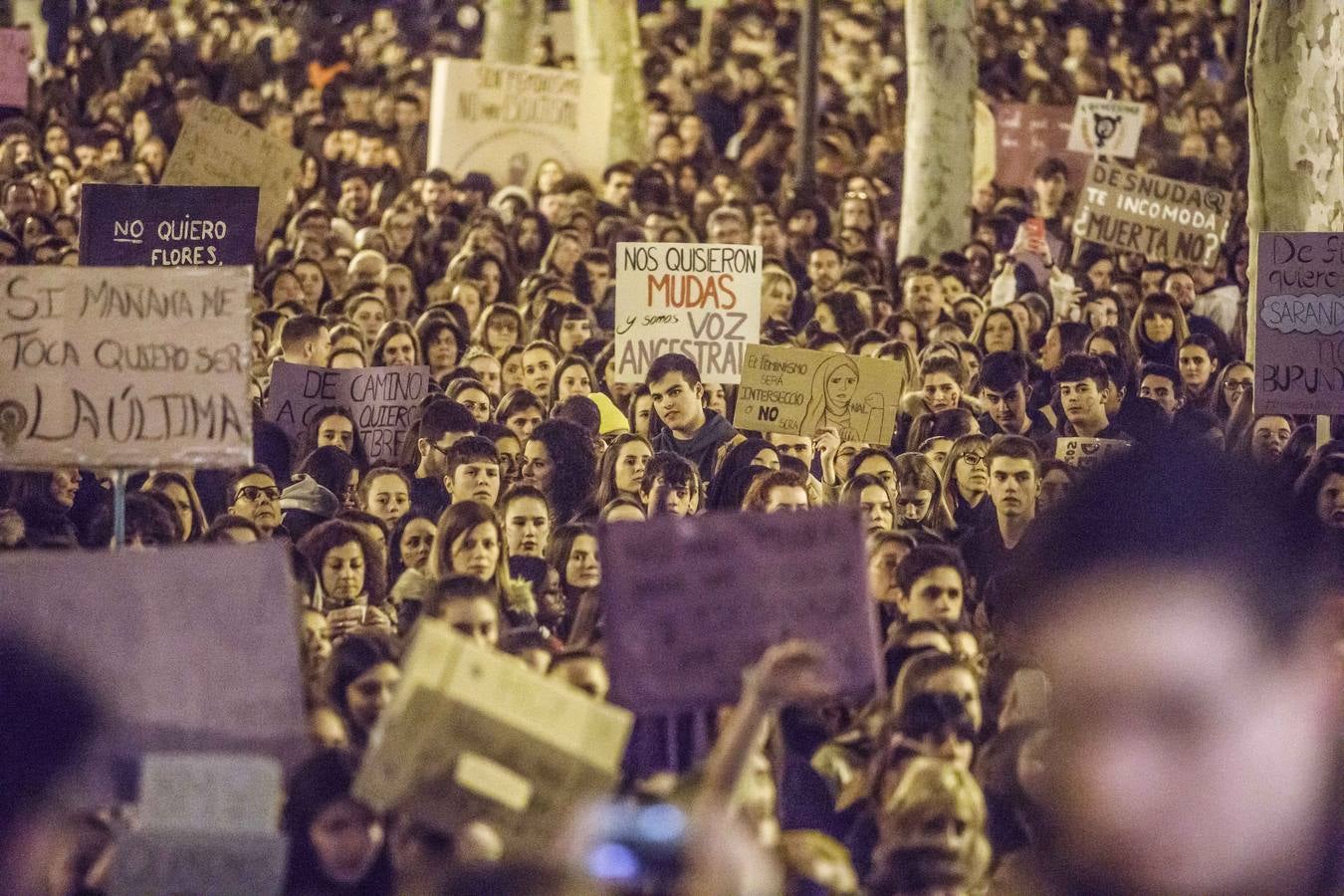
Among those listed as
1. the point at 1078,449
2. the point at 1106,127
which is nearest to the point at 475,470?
the point at 1078,449

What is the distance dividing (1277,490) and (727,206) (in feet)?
37.9

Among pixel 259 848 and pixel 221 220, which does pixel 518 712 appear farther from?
pixel 221 220

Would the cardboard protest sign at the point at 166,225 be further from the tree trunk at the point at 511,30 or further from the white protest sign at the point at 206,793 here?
the tree trunk at the point at 511,30

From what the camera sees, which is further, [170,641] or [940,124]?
[940,124]

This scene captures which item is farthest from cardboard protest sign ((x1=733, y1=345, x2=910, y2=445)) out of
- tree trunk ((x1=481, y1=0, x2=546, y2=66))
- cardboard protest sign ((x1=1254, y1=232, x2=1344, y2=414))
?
tree trunk ((x1=481, y1=0, x2=546, y2=66))

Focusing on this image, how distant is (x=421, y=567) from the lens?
7.08m

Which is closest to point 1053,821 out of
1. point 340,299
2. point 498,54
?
point 340,299

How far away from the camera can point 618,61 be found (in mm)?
20266

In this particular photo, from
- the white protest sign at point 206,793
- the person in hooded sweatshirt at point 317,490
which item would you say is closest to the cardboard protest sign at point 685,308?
the person in hooded sweatshirt at point 317,490

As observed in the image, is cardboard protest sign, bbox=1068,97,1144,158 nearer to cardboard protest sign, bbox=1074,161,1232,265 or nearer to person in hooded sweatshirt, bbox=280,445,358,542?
cardboard protest sign, bbox=1074,161,1232,265

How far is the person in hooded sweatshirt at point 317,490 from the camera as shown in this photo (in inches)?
310

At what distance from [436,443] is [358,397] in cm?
103

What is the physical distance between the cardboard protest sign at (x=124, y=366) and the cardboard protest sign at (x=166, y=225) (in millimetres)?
4731

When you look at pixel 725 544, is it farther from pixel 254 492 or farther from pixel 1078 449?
pixel 1078 449
